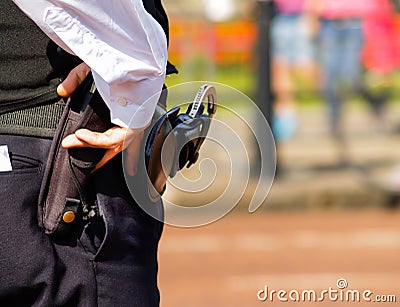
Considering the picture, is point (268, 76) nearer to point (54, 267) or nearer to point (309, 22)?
point (309, 22)

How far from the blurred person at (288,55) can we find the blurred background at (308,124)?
0.5 inches

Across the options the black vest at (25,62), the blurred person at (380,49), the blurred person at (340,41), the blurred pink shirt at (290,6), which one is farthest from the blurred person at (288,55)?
the black vest at (25,62)

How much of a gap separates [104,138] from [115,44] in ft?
0.71

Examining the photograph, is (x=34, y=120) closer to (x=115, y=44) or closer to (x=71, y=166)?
(x=71, y=166)

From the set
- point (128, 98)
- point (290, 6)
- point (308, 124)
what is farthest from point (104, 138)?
point (308, 124)

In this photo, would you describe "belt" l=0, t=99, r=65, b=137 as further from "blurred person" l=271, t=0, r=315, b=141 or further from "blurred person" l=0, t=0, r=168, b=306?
"blurred person" l=271, t=0, r=315, b=141

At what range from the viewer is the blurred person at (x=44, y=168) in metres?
2.45

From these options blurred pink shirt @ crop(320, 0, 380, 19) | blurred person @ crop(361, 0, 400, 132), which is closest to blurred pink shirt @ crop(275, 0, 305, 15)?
blurred pink shirt @ crop(320, 0, 380, 19)

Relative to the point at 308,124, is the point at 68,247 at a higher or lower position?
higher

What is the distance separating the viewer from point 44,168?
2527mm

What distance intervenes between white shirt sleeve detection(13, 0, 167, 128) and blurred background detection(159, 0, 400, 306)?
15.5 feet

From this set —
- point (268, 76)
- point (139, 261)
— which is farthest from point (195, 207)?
point (268, 76)

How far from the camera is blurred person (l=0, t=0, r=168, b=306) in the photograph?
245 cm

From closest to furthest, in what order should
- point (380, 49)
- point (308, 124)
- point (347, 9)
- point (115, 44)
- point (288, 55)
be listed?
point (115, 44) < point (347, 9) < point (380, 49) < point (288, 55) < point (308, 124)
